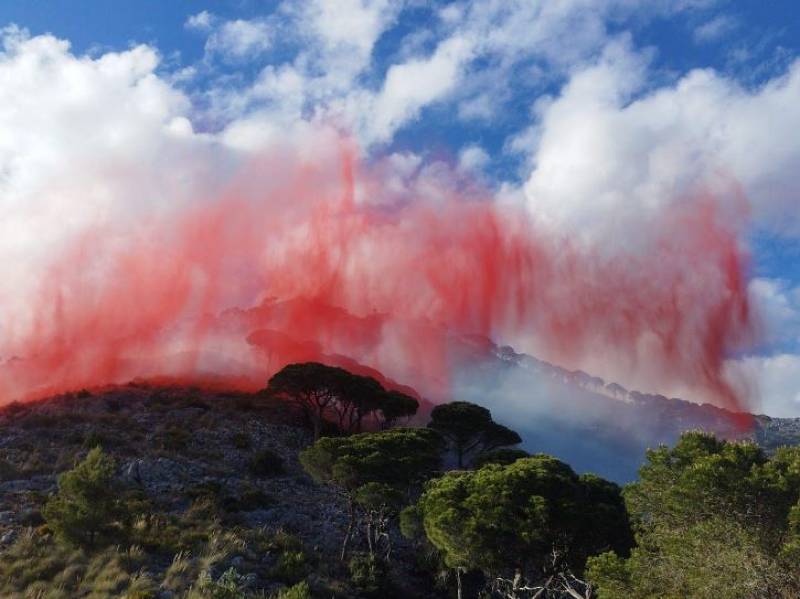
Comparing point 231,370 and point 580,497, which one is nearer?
point 580,497

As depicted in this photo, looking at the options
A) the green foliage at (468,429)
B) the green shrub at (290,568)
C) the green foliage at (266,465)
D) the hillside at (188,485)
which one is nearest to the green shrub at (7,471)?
the hillside at (188,485)

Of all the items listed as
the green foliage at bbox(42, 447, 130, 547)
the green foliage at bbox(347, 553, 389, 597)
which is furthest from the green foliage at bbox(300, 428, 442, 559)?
the green foliage at bbox(42, 447, 130, 547)

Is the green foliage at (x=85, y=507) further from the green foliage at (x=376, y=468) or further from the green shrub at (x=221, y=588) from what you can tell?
the green foliage at (x=376, y=468)

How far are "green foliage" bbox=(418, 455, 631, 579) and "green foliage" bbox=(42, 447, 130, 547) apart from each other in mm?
15372

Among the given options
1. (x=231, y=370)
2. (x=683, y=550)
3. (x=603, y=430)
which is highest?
(x=603, y=430)

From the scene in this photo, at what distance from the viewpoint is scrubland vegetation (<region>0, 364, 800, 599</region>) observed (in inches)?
768

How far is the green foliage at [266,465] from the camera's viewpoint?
52.3 m

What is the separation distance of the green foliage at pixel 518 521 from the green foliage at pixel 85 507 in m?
15.4

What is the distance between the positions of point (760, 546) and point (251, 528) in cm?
2783

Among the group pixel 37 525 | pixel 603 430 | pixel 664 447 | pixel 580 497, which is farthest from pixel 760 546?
pixel 603 430

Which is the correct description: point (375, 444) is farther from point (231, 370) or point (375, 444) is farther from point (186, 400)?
point (231, 370)

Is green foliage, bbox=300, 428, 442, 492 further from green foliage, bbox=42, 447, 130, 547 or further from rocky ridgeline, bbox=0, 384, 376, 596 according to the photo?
green foliage, bbox=42, 447, 130, 547

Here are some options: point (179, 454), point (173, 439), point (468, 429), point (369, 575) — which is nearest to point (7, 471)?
point (179, 454)

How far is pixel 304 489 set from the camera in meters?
50.8
